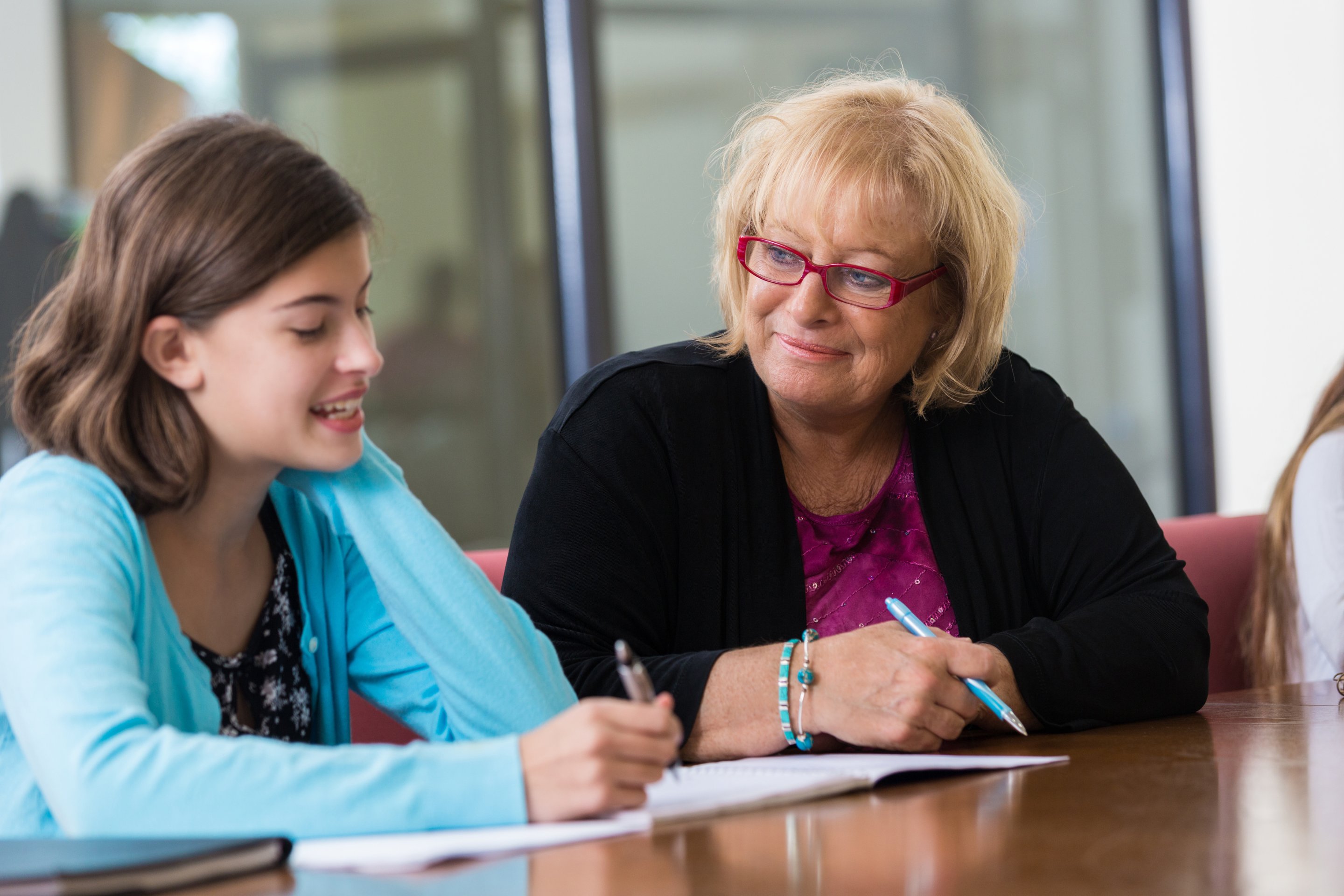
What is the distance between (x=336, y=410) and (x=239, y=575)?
22cm

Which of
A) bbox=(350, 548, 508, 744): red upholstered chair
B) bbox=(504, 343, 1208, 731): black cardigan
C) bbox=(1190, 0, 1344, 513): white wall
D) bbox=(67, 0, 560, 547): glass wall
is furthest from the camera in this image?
bbox=(1190, 0, 1344, 513): white wall

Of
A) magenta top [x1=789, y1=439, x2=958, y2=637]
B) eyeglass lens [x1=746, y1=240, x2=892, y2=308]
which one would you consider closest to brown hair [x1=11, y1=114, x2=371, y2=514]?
eyeglass lens [x1=746, y1=240, x2=892, y2=308]

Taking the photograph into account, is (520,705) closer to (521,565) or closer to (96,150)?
(521,565)

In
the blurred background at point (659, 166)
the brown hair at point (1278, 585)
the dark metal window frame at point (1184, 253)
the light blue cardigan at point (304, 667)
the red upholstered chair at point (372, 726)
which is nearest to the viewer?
the light blue cardigan at point (304, 667)

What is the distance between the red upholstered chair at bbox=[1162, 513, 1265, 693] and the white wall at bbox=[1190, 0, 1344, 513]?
1701 mm

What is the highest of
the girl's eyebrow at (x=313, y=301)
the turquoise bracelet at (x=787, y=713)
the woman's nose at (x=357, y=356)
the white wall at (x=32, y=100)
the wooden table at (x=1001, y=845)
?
the white wall at (x=32, y=100)

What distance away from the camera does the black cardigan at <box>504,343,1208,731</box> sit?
4.48 ft

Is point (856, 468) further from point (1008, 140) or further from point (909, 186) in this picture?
point (1008, 140)

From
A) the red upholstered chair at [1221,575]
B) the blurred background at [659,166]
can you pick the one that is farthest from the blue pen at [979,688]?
the blurred background at [659,166]

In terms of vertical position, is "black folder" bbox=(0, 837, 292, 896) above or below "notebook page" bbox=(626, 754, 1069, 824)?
above

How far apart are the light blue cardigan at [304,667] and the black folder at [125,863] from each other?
0.05 meters

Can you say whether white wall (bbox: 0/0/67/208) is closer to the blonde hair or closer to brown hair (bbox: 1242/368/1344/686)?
the blonde hair

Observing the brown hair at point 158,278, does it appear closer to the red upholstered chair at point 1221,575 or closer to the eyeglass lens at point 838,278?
the eyeglass lens at point 838,278

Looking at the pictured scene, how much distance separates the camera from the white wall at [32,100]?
307 cm
